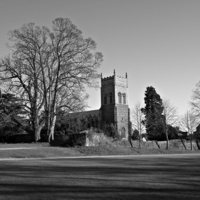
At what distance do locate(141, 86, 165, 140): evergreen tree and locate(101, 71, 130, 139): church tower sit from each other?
1520cm

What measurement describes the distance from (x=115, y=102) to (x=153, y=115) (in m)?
27.6

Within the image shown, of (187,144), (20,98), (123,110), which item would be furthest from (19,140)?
(123,110)

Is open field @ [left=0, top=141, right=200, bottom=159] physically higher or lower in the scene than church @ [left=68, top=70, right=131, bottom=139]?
lower

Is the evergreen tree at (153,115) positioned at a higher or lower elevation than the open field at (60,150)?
higher

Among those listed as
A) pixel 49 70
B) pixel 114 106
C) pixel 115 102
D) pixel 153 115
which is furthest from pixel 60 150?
pixel 115 102

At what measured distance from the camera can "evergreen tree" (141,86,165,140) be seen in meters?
44.0

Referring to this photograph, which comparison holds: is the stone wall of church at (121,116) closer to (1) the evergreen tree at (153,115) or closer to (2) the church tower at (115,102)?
(2) the church tower at (115,102)

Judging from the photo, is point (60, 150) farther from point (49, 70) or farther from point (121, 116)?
point (121, 116)

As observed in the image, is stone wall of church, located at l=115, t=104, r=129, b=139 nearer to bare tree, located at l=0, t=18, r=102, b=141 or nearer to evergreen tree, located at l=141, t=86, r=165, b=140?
evergreen tree, located at l=141, t=86, r=165, b=140

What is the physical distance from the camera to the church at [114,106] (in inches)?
2884

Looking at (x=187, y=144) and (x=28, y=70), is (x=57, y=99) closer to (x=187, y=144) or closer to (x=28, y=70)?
(x=28, y=70)

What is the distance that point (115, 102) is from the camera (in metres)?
74.4

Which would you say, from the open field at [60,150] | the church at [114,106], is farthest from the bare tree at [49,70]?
the church at [114,106]

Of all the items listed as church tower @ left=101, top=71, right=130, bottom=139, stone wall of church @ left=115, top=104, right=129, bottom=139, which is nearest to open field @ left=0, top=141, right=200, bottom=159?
stone wall of church @ left=115, top=104, right=129, bottom=139
